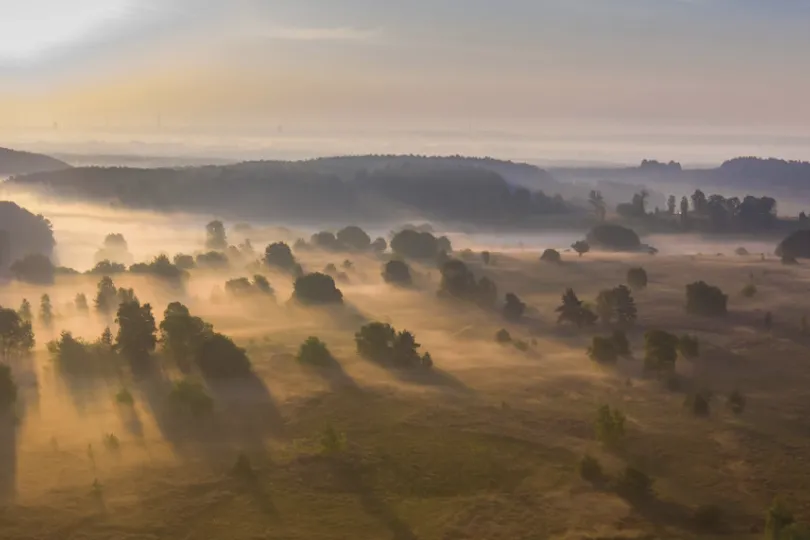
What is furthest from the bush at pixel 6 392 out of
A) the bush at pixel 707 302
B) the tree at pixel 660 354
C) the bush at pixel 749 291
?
the bush at pixel 749 291

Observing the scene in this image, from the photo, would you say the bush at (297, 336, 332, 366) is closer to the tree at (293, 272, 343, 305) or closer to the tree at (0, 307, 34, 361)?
the tree at (0, 307, 34, 361)

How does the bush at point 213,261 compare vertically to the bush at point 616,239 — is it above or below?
below

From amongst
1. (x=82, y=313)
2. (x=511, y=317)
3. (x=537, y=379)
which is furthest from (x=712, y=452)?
(x=82, y=313)

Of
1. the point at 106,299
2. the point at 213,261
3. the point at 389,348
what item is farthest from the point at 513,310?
the point at 213,261

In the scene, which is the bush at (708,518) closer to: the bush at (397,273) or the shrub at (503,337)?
the shrub at (503,337)

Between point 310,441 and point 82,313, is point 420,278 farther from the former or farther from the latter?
point 310,441

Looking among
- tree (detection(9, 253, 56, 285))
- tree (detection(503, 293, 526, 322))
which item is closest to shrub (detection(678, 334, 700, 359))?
tree (detection(503, 293, 526, 322))

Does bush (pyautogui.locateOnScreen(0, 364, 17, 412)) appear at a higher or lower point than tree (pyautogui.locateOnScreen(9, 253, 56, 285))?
lower

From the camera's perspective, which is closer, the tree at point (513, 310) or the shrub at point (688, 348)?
the shrub at point (688, 348)
